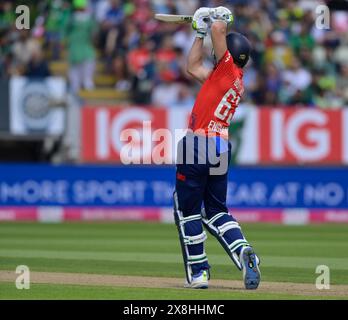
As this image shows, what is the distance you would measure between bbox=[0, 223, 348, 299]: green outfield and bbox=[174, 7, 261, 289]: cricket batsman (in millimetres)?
299

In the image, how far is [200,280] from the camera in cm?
919

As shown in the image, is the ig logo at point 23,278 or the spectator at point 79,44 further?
the spectator at point 79,44

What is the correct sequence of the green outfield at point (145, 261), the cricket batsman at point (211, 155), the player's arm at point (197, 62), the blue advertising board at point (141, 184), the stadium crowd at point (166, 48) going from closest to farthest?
the green outfield at point (145, 261) → the cricket batsman at point (211, 155) → the player's arm at point (197, 62) → the blue advertising board at point (141, 184) → the stadium crowd at point (166, 48)

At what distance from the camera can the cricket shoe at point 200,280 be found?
918 cm

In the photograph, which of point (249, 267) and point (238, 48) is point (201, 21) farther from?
point (249, 267)

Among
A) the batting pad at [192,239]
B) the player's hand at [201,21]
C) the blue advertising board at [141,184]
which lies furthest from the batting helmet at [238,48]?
the blue advertising board at [141,184]

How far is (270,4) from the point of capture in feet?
77.0

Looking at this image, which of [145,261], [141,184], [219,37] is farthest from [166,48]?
[219,37]

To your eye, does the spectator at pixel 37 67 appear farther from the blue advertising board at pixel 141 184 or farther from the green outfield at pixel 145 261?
the green outfield at pixel 145 261

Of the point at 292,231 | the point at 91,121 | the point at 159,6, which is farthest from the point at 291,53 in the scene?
the point at 292,231

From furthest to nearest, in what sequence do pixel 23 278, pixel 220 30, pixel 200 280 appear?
pixel 23 278
pixel 200 280
pixel 220 30

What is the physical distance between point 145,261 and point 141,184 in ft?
26.7
